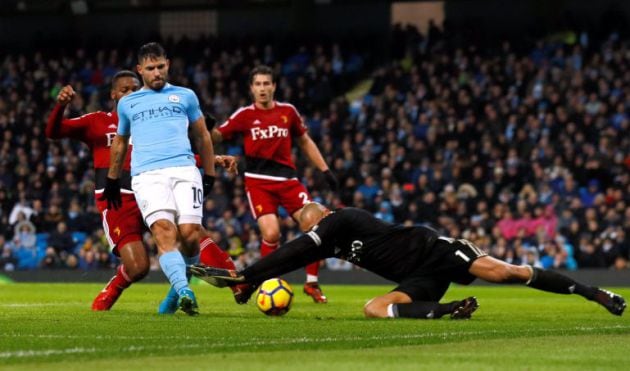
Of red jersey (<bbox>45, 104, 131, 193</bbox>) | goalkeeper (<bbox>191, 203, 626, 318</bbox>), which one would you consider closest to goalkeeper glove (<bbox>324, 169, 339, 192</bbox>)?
red jersey (<bbox>45, 104, 131, 193</bbox>)

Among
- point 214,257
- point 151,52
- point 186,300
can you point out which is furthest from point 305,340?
point 214,257

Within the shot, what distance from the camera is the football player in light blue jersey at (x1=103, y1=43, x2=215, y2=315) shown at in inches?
446

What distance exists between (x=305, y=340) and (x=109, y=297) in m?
4.18

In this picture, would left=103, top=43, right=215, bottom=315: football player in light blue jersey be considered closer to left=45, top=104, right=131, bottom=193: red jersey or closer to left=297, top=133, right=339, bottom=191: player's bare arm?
left=45, top=104, right=131, bottom=193: red jersey

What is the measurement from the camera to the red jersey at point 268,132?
15844mm

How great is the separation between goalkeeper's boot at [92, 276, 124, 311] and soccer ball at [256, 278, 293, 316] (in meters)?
1.60

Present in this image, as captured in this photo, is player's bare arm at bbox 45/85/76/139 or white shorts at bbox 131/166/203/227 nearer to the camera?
white shorts at bbox 131/166/203/227

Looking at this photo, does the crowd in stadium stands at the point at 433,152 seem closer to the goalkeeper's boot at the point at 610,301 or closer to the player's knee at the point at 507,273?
the goalkeeper's boot at the point at 610,301

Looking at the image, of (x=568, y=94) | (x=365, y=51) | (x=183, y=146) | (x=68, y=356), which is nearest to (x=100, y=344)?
(x=68, y=356)

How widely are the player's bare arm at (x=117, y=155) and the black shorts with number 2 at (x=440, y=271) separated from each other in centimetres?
264

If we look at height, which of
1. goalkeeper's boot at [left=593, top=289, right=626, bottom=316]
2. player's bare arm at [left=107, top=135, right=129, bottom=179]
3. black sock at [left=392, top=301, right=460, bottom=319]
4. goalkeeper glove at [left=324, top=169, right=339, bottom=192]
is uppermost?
player's bare arm at [left=107, top=135, right=129, bottom=179]

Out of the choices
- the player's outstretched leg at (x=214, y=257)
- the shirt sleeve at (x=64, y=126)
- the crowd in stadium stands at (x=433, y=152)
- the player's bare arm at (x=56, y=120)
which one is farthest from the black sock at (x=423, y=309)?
the crowd in stadium stands at (x=433, y=152)

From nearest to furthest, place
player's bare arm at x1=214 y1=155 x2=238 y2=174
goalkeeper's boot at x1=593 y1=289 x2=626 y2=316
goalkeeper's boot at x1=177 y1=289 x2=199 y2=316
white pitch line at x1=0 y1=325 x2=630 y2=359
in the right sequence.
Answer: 1. white pitch line at x1=0 y1=325 x2=630 y2=359
2. goalkeeper's boot at x1=177 y1=289 x2=199 y2=316
3. goalkeeper's boot at x1=593 y1=289 x2=626 y2=316
4. player's bare arm at x1=214 y1=155 x2=238 y2=174

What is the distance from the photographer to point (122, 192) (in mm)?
12766
